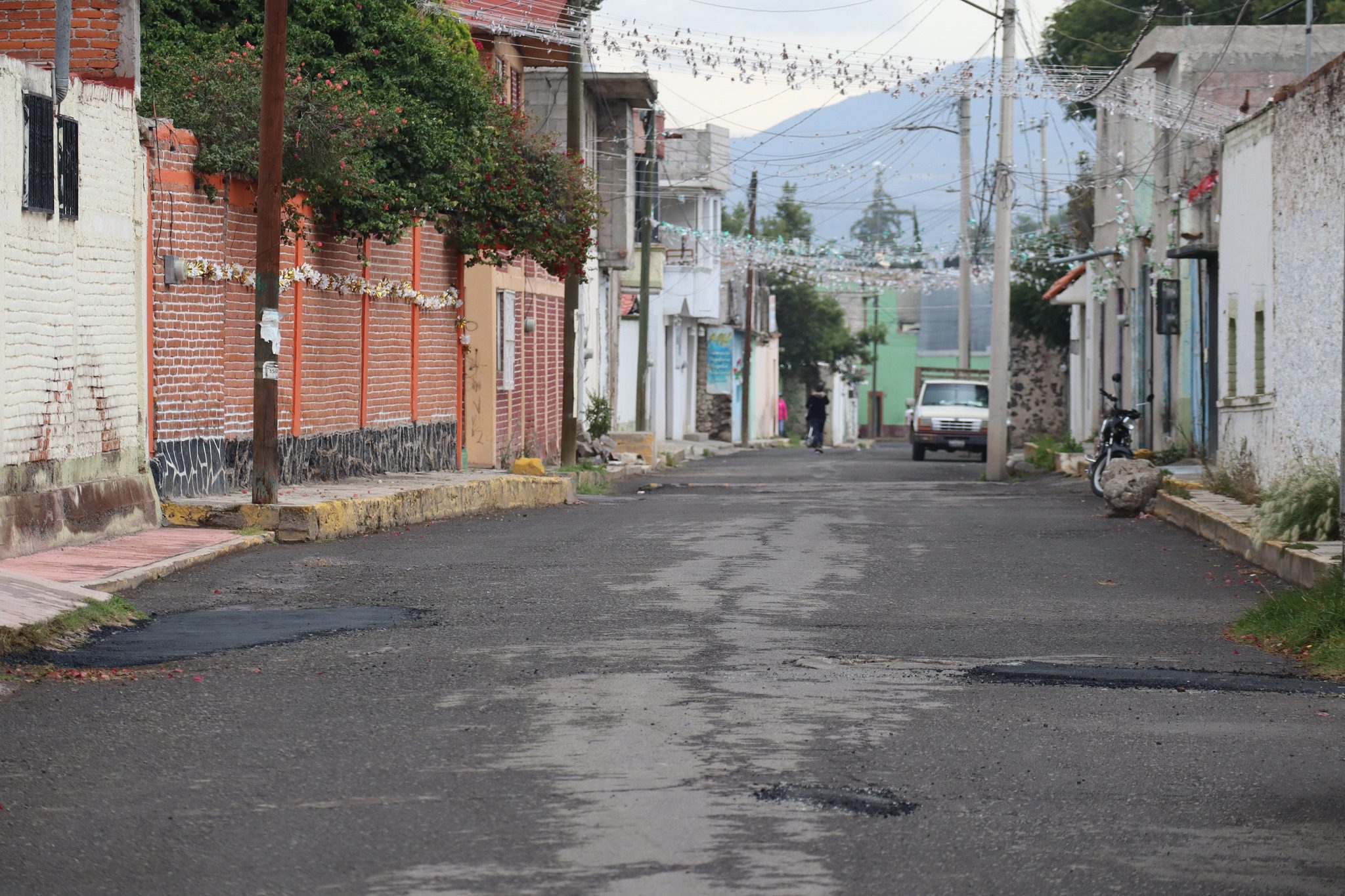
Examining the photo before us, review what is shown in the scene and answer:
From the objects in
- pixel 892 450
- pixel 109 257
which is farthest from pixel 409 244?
pixel 892 450

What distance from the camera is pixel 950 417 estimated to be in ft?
148

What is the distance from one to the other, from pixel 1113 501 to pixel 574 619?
11.6 metres

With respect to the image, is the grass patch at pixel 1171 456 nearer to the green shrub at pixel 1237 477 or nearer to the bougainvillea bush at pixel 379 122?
the green shrub at pixel 1237 477

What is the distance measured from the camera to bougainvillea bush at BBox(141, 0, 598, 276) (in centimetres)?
1761

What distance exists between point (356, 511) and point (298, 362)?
3.30 metres

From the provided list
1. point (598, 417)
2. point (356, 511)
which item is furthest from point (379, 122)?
point (598, 417)

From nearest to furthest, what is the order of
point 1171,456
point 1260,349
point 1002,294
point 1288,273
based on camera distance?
point 1288,273 < point 1260,349 < point 1171,456 < point 1002,294

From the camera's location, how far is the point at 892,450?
64.2 metres

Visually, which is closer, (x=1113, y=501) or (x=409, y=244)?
(x=1113, y=501)

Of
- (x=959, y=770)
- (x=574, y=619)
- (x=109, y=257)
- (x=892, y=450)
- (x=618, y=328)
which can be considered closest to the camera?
(x=959, y=770)

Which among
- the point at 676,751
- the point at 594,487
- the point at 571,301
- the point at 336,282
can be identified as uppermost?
the point at 571,301

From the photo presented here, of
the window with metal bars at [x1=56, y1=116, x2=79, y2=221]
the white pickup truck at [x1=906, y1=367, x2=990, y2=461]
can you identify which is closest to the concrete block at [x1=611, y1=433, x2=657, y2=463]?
the white pickup truck at [x1=906, y1=367, x2=990, y2=461]

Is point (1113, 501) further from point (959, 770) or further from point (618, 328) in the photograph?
point (618, 328)

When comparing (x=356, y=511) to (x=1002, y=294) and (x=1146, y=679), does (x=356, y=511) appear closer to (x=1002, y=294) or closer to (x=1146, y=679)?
(x=1146, y=679)
